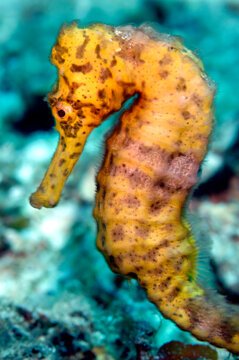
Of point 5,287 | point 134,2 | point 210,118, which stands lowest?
point 5,287

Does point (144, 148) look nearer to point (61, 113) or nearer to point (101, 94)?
point (101, 94)

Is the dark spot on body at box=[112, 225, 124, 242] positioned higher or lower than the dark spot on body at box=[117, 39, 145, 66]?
lower

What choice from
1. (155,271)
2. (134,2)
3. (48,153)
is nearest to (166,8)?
(134,2)

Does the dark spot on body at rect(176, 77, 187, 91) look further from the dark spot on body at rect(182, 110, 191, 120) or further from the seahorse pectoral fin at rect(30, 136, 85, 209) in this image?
the seahorse pectoral fin at rect(30, 136, 85, 209)

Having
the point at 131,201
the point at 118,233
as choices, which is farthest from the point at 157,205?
the point at 118,233

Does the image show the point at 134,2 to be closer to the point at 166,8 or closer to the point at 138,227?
the point at 166,8

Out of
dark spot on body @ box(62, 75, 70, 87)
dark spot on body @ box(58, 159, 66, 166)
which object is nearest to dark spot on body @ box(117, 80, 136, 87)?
dark spot on body @ box(62, 75, 70, 87)
